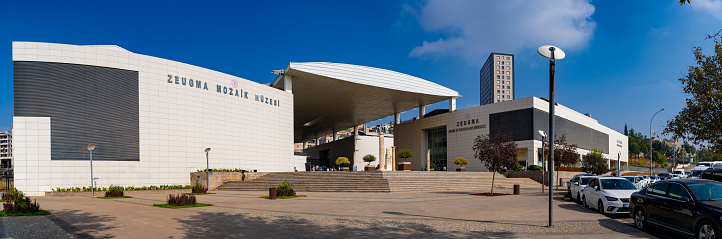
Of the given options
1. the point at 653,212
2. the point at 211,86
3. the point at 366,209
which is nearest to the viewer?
the point at 653,212

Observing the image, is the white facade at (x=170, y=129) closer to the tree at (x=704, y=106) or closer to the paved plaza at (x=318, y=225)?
the paved plaza at (x=318, y=225)

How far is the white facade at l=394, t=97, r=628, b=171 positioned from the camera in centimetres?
4984

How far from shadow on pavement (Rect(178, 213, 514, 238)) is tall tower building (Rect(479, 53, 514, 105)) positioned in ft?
453

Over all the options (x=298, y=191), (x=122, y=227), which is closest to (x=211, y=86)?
(x=298, y=191)

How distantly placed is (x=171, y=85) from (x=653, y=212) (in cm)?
3118

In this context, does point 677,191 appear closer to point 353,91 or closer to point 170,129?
point 170,129

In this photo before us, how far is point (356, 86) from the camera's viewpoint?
47.2 metres

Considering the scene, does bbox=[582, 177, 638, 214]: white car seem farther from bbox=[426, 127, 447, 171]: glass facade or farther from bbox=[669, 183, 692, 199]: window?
bbox=[426, 127, 447, 171]: glass facade

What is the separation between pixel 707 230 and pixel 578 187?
10536mm

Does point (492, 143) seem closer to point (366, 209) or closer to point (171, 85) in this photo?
point (366, 209)

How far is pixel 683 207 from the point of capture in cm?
970

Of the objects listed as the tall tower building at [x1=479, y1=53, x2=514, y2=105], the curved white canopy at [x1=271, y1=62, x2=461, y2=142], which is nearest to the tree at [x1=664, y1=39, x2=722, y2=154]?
the curved white canopy at [x1=271, y1=62, x2=461, y2=142]

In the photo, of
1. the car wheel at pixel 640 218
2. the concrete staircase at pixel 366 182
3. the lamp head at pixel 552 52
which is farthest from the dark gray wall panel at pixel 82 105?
the car wheel at pixel 640 218

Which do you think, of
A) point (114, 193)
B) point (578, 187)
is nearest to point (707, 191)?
point (578, 187)
